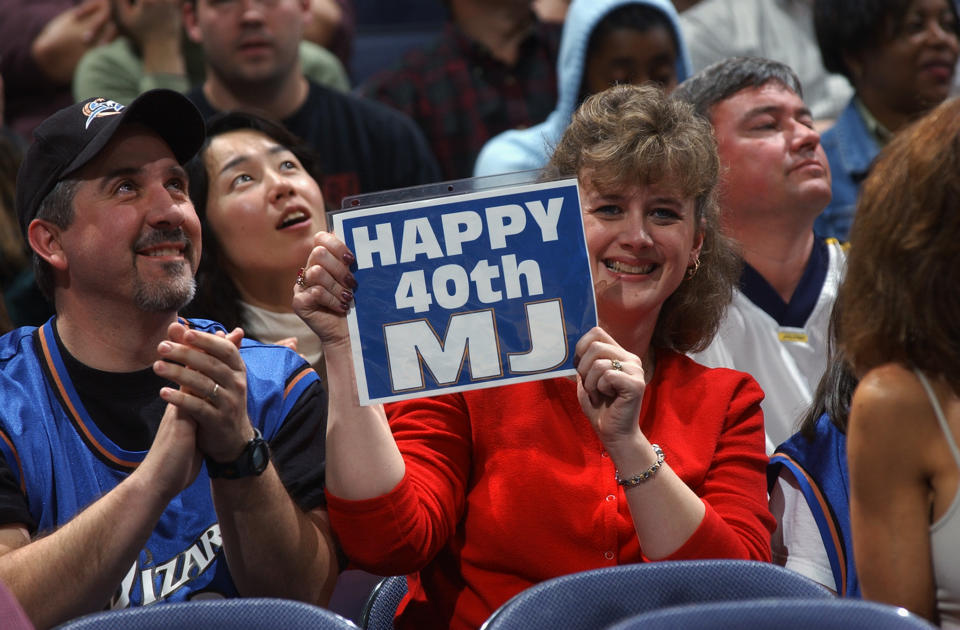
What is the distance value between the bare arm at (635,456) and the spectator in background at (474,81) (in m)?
2.44

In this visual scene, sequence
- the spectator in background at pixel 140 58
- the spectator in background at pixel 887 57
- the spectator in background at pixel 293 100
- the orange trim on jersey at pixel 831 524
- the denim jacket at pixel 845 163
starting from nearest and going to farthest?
the orange trim on jersey at pixel 831 524
the denim jacket at pixel 845 163
the spectator in background at pixel 293 100
the spectator in background at pixel 887 57
the spectator in background at pixel 140 58

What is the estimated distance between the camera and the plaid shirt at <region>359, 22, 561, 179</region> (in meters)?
4.14

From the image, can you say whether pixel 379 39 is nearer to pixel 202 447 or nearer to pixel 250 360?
pixel 250 360

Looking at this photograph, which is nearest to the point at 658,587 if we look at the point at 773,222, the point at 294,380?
the point at 294,380

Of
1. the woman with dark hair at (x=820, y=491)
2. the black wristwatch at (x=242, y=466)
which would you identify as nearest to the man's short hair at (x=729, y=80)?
the woman with dark hair at (x=820, y=491)

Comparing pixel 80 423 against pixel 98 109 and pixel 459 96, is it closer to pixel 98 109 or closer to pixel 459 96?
pixel 98 109

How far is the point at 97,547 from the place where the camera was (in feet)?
5.59

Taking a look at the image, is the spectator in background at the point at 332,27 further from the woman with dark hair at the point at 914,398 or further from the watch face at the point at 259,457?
the woman with dark hair at the point at 914,398

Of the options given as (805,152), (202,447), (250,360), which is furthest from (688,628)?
(805,152)

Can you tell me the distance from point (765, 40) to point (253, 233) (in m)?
2.49

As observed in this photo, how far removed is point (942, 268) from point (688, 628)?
24.1 inches

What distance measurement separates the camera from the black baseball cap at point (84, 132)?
2.03m

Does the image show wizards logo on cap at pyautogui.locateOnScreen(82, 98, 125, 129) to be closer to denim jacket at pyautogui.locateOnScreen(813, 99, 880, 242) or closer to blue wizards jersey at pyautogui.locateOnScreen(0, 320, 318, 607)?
blue wizards jersey at pyautogui.locateOnScreen(0, 320, 318, 607)

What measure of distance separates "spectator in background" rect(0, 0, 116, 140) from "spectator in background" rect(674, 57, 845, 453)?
2.54m
